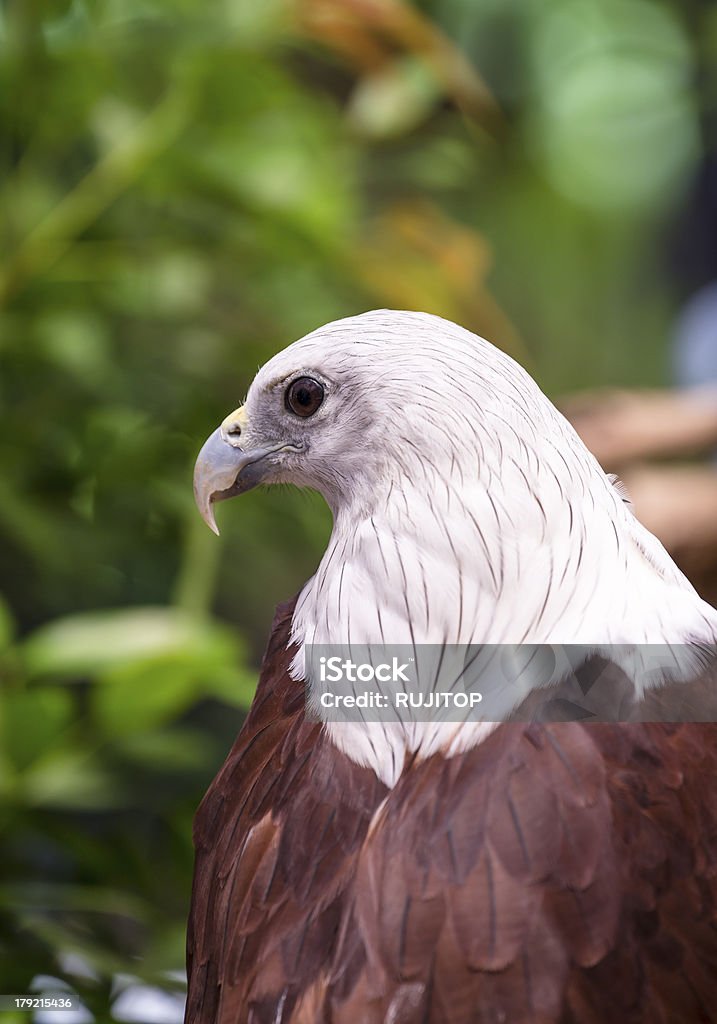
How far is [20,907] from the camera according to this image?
116cm

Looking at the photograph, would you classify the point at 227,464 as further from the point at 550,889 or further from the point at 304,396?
the point at 550,889

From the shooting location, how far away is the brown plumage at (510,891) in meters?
0.51

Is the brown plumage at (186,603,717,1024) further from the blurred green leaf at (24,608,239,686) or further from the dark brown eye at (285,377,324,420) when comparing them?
the blurred green leaf at (24,608,239,686)

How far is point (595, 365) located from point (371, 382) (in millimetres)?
1535

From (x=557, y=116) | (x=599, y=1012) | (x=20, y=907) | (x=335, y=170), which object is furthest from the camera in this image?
(x=557, y=116)

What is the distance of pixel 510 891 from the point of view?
52 cm

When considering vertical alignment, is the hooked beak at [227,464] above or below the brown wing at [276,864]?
→ above

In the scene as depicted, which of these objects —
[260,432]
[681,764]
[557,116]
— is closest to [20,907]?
[260,432]

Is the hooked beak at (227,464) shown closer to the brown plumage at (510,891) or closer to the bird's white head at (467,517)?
the bird's white head at (467,517)

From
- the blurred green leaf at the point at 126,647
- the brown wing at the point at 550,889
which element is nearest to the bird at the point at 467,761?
the brown wing at the point at 550,889

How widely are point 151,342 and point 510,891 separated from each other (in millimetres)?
1183

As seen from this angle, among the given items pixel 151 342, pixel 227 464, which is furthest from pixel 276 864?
pixel 151 342

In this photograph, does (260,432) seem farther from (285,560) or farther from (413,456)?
(285,560)

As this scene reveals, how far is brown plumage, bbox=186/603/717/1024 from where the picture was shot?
1.68 feet
